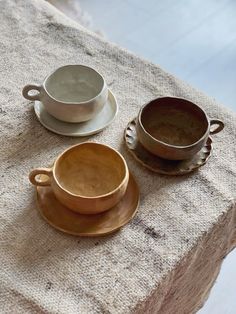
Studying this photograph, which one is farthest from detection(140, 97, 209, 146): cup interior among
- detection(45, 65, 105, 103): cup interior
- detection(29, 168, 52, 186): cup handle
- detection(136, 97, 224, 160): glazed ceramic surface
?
detection(29, 168, 52, 186): cup handle

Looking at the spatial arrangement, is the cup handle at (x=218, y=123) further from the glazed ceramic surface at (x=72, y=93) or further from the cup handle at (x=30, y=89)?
the cup handle at (x=30, y=89)

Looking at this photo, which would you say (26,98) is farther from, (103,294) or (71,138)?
(103,294)

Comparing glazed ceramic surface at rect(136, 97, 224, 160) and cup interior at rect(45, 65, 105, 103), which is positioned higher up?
glazed ceramic surface at rect(136, 97, 224, 160)

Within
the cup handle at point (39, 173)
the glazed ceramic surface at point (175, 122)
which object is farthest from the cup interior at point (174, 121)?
the cup handle at point (39, 173)

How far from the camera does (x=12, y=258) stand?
70 centimetres

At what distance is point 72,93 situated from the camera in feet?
3.04

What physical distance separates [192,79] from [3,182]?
4.14 ft

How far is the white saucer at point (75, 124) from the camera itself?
0.87 m

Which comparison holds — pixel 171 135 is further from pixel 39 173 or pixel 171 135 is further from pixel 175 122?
pixel 39 173

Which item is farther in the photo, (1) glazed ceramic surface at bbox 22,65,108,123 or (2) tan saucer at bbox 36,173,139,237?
(1) glazed ceramic surface at bbox 22,65,108,123

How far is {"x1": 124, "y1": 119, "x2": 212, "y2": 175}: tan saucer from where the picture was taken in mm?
826

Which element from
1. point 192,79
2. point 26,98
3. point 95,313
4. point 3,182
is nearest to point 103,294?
point 95,313

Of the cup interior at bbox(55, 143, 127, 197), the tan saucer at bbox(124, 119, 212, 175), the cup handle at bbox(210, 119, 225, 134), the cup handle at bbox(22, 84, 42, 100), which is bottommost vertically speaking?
the cup handle at bbox(22, 84, 42, 100)

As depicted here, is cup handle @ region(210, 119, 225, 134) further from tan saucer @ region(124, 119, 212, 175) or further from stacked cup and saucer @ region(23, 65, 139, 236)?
stacked cup and saucer @ region(23, 65, 139, 236)
